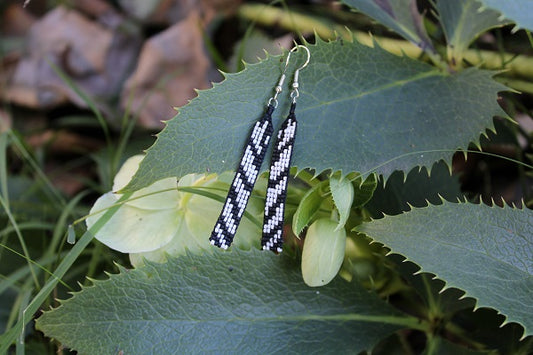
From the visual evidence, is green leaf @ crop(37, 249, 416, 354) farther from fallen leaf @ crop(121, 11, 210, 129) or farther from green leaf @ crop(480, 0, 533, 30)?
fallen leaf @ crop(121, 11, 210, 129)

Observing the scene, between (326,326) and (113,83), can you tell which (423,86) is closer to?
(326,326)

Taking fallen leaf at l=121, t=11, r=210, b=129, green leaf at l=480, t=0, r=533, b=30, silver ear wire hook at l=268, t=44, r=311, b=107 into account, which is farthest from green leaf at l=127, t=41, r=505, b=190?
fallen leaf at l=121, t=11, r=210, b=129

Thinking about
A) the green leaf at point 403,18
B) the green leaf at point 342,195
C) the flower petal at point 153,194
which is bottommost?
the flower petal at point 153,194

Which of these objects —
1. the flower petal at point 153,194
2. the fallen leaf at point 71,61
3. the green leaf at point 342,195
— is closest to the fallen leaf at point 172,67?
the fallen leaf at point 71,61

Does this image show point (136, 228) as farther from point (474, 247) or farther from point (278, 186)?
point (474, 247)

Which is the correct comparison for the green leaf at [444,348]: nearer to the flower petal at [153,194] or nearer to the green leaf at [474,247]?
the green leaf at [474,247]

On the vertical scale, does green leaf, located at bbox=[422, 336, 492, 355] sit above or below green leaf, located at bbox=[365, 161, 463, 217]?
below

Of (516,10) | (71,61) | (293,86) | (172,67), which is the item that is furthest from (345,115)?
(71,61)
